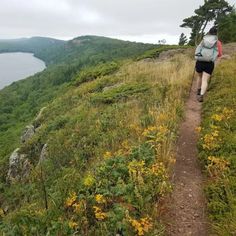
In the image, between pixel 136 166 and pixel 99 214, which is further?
pixel 136 166

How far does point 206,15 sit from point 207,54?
2834 centimetres

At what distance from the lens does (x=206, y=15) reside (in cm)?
3634

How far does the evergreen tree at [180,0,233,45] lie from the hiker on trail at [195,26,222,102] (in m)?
25.2

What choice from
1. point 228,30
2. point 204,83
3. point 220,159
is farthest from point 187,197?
point 228,30

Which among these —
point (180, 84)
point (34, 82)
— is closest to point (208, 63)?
point (180, 84)

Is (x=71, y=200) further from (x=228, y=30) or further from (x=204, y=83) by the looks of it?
(x=228, y=30)

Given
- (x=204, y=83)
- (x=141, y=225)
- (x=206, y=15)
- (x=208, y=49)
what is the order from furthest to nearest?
(x=206, y=15)
(x=204, y=83)
(x=208, y=49)
(x=141, y=225)

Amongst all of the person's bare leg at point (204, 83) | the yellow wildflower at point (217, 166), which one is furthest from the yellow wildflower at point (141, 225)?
the person's bare leg at point (204, 83)

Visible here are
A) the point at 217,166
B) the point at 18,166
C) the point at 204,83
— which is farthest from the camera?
the point at 18,166

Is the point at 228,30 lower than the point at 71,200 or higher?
lower

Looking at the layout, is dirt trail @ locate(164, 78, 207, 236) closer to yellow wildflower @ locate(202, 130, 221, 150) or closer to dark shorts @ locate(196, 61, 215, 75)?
yellow wildflower @ locate(202, 130, 221, 150)

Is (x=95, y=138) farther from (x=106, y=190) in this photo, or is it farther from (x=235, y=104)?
(x=106, y=190)

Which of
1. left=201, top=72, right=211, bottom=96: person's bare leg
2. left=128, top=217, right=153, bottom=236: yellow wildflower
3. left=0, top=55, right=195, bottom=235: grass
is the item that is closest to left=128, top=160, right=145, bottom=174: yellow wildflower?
left=0, top=55, right=195, bottom=235: grass

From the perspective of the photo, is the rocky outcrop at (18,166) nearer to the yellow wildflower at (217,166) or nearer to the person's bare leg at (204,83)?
the person's bare leg at (204,83)
